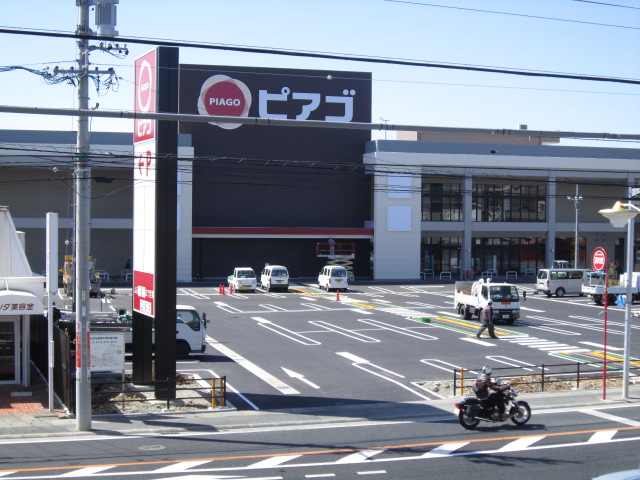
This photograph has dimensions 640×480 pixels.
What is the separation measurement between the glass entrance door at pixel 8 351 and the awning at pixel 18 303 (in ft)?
2.94

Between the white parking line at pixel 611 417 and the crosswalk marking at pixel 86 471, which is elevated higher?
the crosswalk marking at pixel 86 471

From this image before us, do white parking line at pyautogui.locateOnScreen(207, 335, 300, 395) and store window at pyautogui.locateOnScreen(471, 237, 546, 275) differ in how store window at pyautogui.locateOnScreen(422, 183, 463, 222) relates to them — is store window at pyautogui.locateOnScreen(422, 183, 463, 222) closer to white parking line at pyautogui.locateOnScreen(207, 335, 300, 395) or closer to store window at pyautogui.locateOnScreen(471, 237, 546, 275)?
store window at pyautogui.locateOnScreen(471, 237, 546, 275)

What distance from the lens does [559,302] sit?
50219 millimetres

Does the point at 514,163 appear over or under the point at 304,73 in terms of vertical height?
under

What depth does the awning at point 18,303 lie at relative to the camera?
65.4 feet

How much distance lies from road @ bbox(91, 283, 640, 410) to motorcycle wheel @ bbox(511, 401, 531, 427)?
160 inches

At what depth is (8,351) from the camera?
20984 mm

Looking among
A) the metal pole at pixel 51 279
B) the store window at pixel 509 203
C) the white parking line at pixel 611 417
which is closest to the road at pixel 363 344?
the white parking line at pixel 611 417

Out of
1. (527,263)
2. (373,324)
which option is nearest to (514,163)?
(527,263)

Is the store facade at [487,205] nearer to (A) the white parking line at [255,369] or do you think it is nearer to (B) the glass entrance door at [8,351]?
(A) the white parking line at [255,369]

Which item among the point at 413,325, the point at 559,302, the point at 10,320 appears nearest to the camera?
the point at 10,320

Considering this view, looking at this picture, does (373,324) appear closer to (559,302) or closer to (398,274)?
(559,302)

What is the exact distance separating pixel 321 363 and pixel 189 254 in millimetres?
36139

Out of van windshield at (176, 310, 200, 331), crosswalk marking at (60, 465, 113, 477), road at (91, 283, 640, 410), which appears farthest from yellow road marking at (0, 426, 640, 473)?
van windshield at (176, 310, 200, 331)
